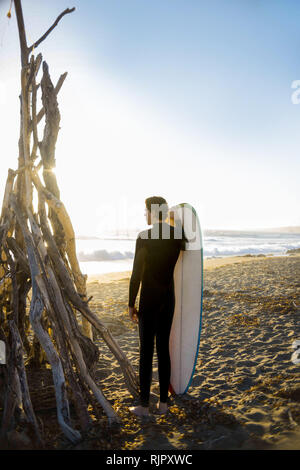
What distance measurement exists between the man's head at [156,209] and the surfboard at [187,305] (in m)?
0.27

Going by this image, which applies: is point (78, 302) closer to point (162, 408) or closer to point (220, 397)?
point (162, 408)

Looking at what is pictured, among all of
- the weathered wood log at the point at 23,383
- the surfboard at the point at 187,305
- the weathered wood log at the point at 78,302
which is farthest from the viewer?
the surfboard at the point at 187,305

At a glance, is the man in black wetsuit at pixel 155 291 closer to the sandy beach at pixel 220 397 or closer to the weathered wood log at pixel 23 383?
the sandy beach at pixel 220 397

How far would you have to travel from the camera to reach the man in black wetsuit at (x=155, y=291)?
2.34m

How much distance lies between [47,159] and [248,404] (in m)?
2.79

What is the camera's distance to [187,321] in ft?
9.14

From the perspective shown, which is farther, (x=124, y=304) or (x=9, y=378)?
(x=124, y=304)

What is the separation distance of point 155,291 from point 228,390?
1274 mm

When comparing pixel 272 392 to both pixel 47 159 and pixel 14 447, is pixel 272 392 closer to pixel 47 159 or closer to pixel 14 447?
pixel 14 447

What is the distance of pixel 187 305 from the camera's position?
2795mm

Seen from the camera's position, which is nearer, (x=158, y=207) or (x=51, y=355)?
(x=51, y=355)
